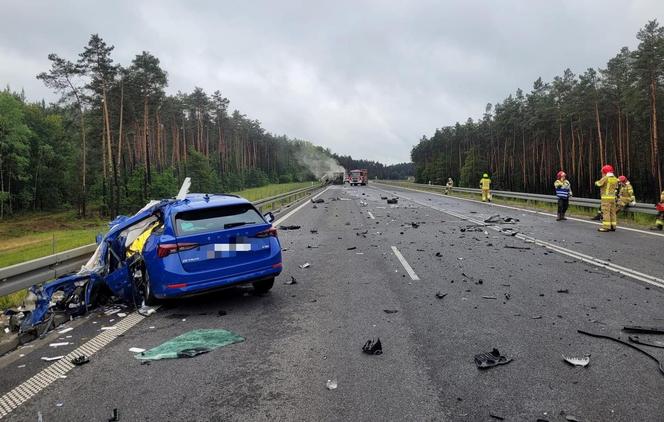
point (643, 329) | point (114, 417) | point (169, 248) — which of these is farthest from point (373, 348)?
point (169, 248)

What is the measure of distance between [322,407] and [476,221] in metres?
14.9

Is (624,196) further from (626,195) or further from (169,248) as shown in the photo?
(169,248)

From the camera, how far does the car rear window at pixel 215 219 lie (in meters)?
6.20

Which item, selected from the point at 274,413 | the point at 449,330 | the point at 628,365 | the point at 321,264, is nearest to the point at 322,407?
the point at 274,413

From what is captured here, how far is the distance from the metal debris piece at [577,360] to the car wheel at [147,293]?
481cm

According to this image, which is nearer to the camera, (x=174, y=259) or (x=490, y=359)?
(x=490, y=359)

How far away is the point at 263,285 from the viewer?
696 cm

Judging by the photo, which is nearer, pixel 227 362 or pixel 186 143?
pixel 227 362

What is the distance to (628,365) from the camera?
13.1 feet

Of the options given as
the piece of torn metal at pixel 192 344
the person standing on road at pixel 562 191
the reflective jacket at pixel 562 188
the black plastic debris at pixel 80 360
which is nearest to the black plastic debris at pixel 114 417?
the piece of torn metal at pixel 192 344

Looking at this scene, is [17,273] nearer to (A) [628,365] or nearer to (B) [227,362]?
(B) [227,362]

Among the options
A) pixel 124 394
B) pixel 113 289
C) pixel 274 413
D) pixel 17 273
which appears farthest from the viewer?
pixel 113 289

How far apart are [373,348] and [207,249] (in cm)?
274

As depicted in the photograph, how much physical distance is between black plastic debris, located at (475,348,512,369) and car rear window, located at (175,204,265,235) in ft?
11.9
